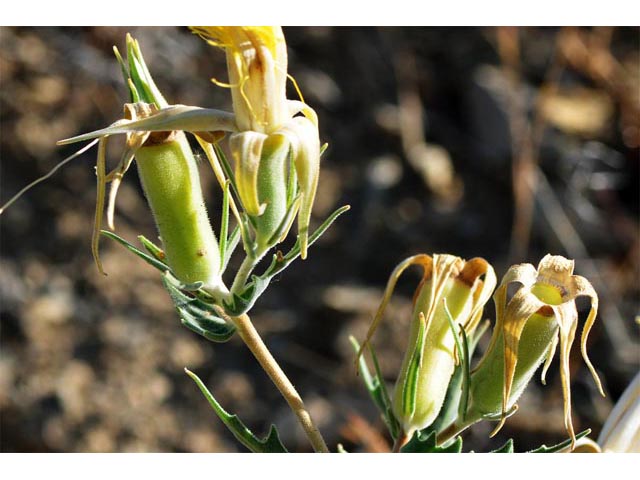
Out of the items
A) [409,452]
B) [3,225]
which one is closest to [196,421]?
[3,225]

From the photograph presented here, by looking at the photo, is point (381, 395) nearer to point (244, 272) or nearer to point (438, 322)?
point (438, 322)

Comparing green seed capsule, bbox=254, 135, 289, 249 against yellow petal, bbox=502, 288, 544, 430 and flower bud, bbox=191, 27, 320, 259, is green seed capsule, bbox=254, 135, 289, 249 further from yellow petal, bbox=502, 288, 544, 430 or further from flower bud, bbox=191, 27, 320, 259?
yellow petal, bbox=502, 288, 544, 430

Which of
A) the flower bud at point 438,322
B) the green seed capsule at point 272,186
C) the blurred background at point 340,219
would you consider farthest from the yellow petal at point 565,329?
the blurred background at point 340,219

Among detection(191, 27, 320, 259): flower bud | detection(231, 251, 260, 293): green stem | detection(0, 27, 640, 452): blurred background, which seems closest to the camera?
detection(191, 27, 320, 259): flower bud

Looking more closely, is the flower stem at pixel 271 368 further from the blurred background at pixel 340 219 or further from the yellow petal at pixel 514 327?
the blurred background at pixel 340 219

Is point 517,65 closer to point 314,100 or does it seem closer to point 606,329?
point 314,100

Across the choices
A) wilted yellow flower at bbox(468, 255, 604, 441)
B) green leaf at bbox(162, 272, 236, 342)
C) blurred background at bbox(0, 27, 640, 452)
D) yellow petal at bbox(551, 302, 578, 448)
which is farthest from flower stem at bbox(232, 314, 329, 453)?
blurred background at bbox(0, 27, 640, 452)
